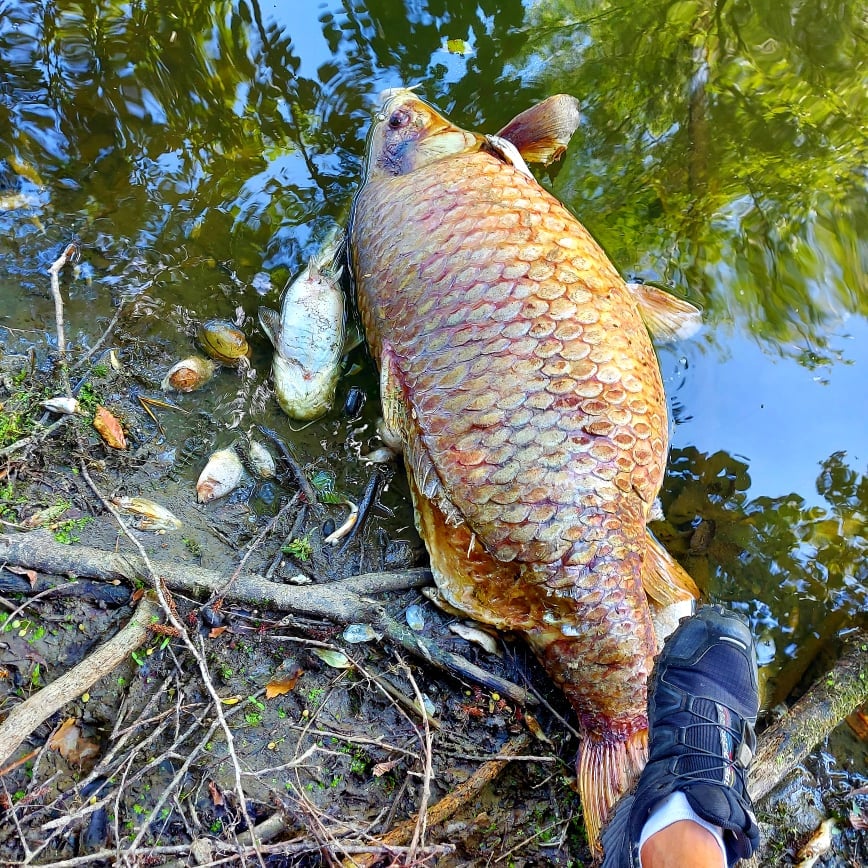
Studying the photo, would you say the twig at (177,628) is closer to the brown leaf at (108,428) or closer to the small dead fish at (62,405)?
the brown leaf at (108,428)

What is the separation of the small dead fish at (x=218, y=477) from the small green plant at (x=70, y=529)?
0.55m

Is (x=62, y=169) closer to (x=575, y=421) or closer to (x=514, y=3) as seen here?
(x=514, y=3)

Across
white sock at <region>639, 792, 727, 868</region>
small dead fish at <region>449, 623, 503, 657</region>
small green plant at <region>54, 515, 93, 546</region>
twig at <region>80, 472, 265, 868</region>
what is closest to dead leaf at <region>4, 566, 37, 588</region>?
small green plant at <region>54, 515, 93, 546</region>

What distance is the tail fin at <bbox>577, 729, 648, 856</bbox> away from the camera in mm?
2840

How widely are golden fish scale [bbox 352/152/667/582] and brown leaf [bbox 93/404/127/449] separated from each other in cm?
158

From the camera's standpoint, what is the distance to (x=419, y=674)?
321 cm

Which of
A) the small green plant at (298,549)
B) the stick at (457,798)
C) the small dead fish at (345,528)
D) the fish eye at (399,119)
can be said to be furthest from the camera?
the fish eye at (399,119)

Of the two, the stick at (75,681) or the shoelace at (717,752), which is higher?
the stick at (75,681)

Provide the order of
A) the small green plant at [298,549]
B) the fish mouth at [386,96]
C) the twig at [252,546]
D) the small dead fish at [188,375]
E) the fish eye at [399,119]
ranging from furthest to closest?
1. the fish mouth at [386,96]
2. the fish eye at [399,119]
3. the small dead fish at [188,375]
4. the small green plant at [298,549]
5. the twig at [252,546]

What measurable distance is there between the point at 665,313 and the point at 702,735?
2312mm

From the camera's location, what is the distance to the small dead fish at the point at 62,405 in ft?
10.8

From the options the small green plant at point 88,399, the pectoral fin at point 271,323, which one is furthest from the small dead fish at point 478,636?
the small green plant at point 88,399

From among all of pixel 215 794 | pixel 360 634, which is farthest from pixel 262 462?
pixel 215 794

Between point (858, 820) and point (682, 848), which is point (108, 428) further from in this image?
point (858, 820)
